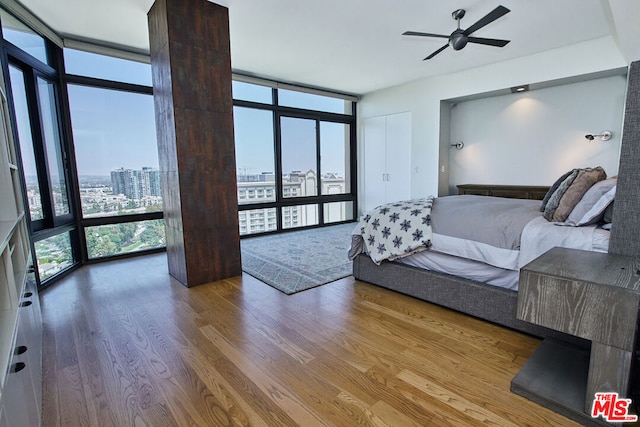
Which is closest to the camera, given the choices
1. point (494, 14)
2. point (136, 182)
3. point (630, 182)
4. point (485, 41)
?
point (630, 182)

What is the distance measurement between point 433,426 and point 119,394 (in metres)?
1.50

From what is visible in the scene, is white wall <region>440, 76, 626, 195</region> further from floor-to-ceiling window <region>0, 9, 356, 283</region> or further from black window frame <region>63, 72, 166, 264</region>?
black window frame <region>63, 72, 166, 264</region>

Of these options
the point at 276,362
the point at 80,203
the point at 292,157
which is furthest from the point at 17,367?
the point at 292,157

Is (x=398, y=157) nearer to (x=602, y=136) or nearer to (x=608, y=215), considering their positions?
(x=602, y=136)

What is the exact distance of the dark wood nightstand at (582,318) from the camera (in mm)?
1245

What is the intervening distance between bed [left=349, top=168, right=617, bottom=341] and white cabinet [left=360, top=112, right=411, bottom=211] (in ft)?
9.99

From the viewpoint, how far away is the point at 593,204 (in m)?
1.96

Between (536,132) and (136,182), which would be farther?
(536,132)

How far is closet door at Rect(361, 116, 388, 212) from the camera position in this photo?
6.12 metres

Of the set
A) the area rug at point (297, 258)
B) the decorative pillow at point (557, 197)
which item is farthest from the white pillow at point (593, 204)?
the area rug at point (297, 258)

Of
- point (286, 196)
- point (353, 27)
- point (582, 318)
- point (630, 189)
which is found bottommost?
point (582, 318)

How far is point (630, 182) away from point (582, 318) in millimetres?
744

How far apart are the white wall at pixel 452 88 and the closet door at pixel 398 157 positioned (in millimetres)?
118

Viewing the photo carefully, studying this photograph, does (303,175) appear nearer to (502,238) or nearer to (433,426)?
(502,238)
